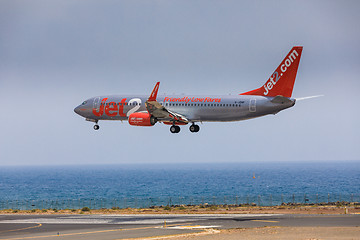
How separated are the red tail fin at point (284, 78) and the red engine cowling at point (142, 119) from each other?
559 inches

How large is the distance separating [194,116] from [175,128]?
12.1 feet

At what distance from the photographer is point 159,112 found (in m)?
74.9

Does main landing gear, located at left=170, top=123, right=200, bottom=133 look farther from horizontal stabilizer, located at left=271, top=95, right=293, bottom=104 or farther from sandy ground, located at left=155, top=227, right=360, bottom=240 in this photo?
sandy ground, located at left=155, top=227, right=360, bottom=240

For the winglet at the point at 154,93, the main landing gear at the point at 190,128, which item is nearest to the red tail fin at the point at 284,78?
the main landing gear at the point at 190,128

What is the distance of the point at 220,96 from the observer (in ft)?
246

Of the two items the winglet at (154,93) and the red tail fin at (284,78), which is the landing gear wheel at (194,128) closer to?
the winglet at (154,93)

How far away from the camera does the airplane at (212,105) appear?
72.2m

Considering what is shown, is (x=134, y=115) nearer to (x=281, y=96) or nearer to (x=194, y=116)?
(x=194, y=116)

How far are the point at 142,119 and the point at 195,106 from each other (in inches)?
281

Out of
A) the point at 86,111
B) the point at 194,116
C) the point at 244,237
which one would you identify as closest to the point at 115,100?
the point at 86,111

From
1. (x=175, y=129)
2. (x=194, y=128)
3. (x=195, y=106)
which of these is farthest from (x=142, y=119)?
(x=194, y=128)

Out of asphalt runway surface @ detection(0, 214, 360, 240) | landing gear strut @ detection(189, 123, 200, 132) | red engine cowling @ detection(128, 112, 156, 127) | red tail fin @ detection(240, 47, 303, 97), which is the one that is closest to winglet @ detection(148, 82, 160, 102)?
red engine cowling @ detection(128, 112, 156, 127)

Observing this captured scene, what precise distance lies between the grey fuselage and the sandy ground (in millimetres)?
19241

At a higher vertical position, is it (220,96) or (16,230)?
(220,96)
